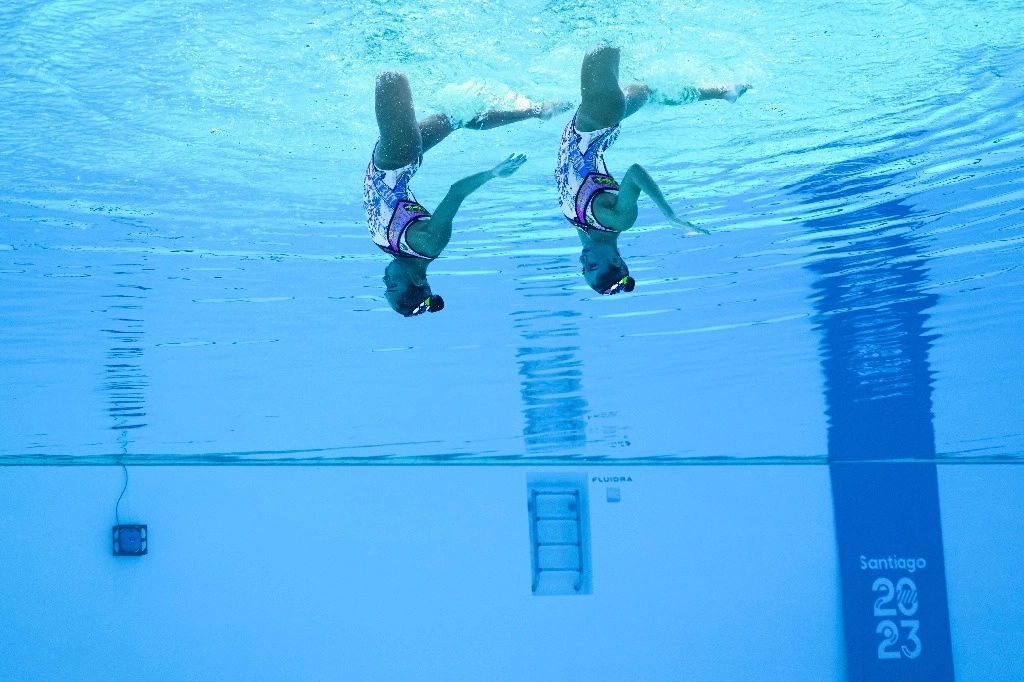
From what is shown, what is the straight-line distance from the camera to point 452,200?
200 inches

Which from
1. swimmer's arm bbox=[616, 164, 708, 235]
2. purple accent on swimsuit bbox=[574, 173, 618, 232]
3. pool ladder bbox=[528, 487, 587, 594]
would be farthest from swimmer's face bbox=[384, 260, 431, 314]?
pool ladder bbox=[528, 487, 587, 594]

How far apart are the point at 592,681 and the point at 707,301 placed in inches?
246

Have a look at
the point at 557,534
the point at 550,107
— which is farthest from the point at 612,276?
the point at 557,534

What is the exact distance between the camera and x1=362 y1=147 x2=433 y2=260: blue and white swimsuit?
538cm

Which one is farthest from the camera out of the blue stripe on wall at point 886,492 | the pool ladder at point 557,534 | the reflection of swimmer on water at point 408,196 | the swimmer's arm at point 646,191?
→ the pool ladder at point 557,534

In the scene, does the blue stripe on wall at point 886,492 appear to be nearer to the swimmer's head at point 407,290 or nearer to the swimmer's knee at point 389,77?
the swimmer's head at point 407,290

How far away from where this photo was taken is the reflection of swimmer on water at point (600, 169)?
496 cm

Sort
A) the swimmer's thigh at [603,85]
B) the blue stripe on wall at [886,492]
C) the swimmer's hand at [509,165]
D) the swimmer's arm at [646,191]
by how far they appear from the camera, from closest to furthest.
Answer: the swimmer's arm at [646,191]
the swimmer's hand at [509,165]
the swimmer's thigh at [603,85]
the blue stripe on wall at [886,492]

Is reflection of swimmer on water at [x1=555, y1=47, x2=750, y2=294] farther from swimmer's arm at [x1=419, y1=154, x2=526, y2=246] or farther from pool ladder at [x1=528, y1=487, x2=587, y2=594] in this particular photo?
pool ladder at [x1=528, y1=487, x2=587, y2=594]

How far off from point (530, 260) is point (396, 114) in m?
3.25

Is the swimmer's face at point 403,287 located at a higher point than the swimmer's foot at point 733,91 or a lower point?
lower

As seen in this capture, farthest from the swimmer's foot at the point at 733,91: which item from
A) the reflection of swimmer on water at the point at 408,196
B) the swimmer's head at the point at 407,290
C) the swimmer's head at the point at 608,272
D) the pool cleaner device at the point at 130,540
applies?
the pool cleaner device at the point at 130,540

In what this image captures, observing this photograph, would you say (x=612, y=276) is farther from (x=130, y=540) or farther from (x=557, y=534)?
(x=130, y=540)

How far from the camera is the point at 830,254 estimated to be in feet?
27.1
